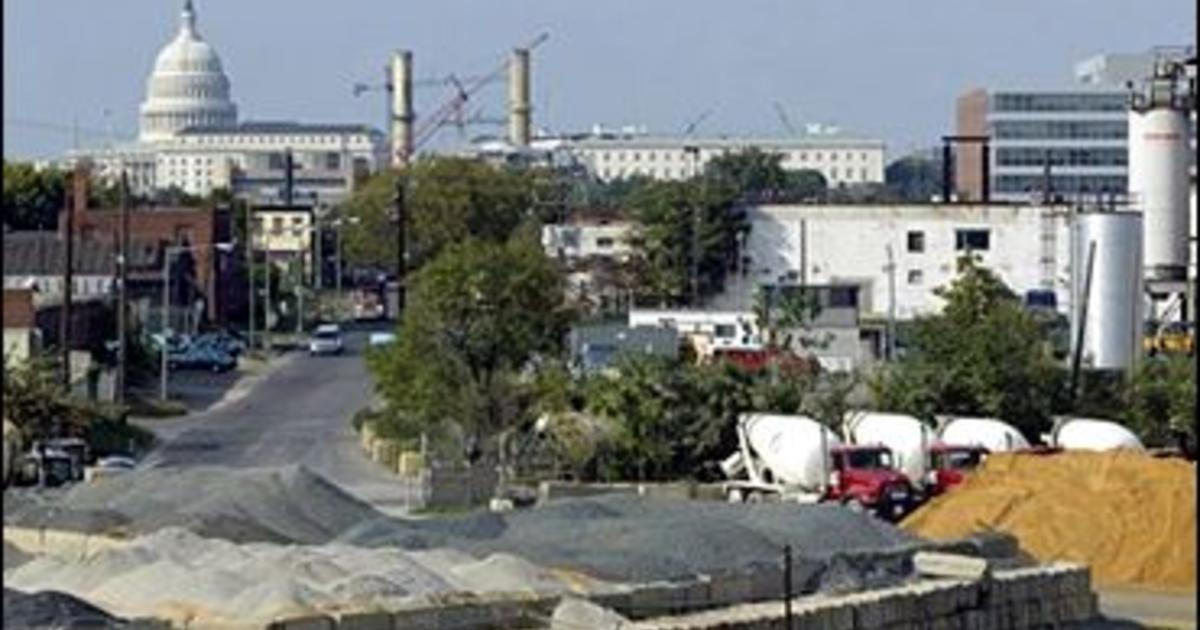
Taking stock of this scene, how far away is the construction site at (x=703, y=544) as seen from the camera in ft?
63.3

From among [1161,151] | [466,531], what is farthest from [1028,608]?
[1161,151]

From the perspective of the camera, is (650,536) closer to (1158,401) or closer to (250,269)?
(1158,401)

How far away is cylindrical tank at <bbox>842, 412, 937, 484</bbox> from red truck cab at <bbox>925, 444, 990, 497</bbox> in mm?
213

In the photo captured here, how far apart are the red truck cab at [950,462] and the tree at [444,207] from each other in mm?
60050

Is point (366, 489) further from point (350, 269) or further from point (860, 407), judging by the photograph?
point (350, 269)

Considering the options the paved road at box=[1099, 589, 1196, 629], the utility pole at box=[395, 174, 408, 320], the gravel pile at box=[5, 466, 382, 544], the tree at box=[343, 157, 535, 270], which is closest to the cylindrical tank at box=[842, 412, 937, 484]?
the paved road at box=[1099, 589, 1196, 629]

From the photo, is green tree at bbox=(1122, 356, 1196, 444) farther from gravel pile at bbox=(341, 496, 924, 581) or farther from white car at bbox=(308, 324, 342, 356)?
white car at bbox=(308, 324, 342, 356)

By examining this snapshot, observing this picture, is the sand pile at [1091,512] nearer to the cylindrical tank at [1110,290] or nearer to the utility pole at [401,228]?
the cylindrical tank at [1110,290]

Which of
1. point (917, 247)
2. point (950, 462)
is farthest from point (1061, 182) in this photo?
point (950, 462)

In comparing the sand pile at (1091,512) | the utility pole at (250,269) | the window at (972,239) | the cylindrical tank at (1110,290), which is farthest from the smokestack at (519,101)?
the sand pile at (1091,512)

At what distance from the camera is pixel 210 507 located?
27.4 m

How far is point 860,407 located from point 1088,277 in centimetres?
1197

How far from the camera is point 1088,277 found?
51250mm

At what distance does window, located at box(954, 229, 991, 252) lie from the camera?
73062mm
